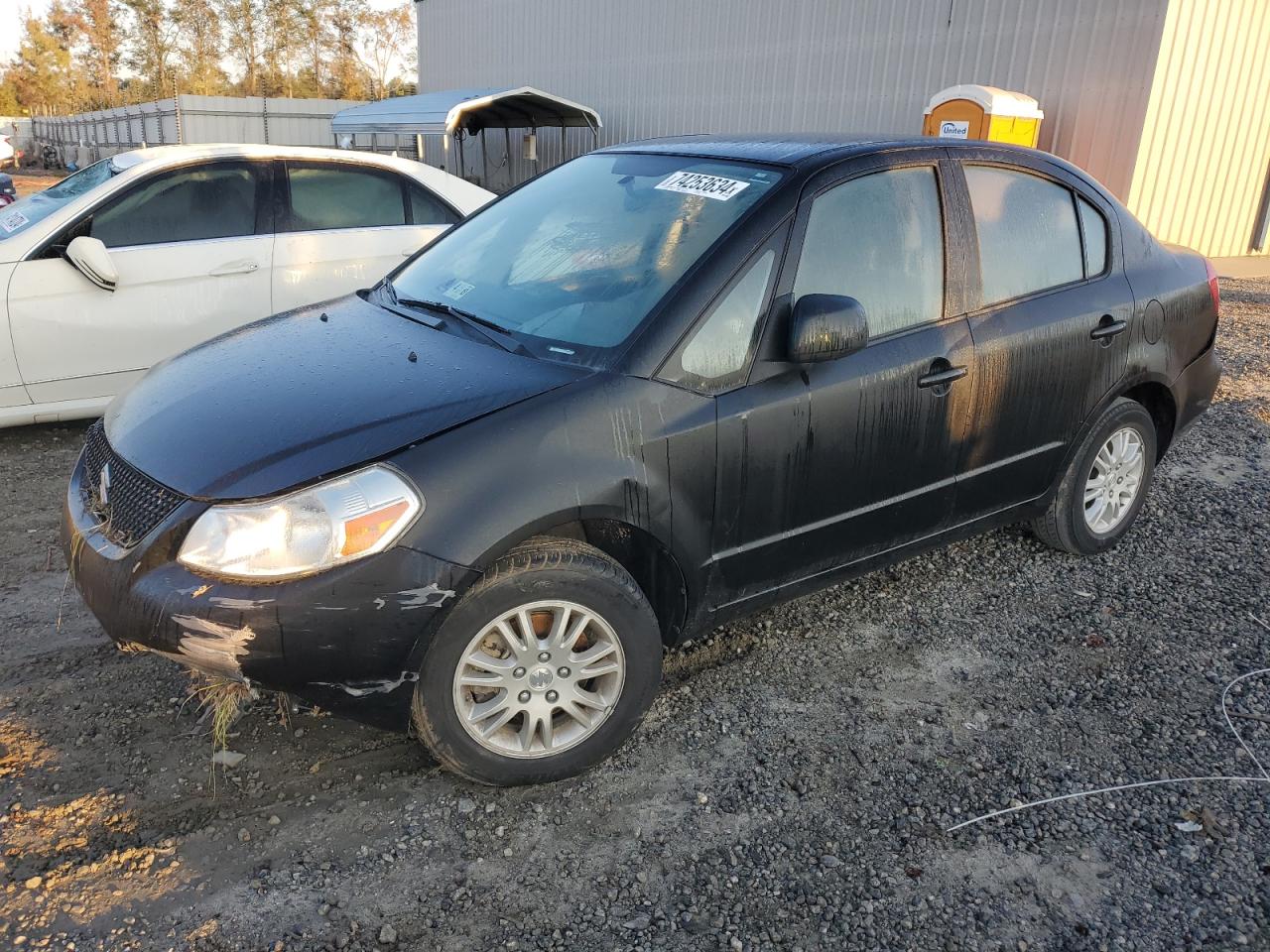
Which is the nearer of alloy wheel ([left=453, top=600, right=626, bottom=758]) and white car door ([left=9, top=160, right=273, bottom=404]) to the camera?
alloy wheel ([left=453, top=600, right=626, bottom=758])

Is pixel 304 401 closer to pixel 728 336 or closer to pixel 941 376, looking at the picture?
pixel 728 336

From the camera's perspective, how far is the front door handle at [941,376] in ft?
10.7

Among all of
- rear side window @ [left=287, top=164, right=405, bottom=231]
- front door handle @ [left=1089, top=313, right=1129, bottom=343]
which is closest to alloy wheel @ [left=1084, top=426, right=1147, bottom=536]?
front door handle @ [left=1089, top=313, right=1129, bottom=343]

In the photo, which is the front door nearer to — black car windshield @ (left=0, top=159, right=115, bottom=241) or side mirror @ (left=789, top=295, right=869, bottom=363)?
side mirror @ (left=789, top=295, right=869, bottom=363)

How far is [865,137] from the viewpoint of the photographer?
11.5 feet

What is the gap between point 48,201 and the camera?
5469mm

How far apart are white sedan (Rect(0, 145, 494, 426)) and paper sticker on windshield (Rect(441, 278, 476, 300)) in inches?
104

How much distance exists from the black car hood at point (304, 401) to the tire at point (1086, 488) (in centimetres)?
240

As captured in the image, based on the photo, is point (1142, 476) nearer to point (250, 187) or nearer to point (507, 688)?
point (507, 688)

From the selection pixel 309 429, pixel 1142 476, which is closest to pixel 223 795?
pixel 309 429

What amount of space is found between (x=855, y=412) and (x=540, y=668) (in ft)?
4.29

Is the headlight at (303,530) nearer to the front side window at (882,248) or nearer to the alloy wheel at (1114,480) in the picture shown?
the front side window at (882,248)

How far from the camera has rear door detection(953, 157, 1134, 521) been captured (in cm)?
350

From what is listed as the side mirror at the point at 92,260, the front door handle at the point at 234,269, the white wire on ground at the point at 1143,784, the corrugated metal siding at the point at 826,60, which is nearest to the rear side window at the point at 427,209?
the front door handle at the point at 234,269
